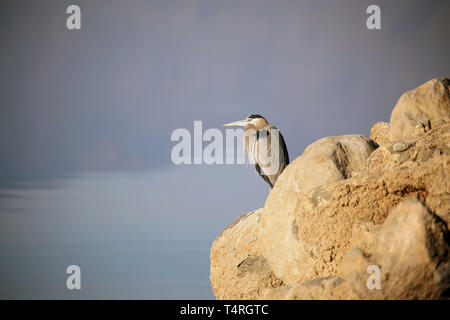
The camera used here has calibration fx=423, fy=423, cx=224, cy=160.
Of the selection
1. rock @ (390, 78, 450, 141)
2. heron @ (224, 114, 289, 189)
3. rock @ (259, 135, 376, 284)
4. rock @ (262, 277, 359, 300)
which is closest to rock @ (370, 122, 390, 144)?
rock @ (259, 135, 376, 284)

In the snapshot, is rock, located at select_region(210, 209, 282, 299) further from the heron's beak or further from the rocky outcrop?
the heron's beak

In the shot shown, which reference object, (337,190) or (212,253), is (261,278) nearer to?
(212,253)

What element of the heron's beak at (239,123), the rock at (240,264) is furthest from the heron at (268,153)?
the rock at (240,264)

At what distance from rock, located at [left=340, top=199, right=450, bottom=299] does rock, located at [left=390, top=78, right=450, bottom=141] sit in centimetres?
339

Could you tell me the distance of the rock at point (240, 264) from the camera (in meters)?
8.37

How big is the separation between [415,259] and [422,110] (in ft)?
13.5

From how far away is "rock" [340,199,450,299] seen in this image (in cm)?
431

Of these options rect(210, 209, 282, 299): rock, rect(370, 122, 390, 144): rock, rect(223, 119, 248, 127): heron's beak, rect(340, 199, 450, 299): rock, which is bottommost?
rect(210, 209, 282, 299): rock

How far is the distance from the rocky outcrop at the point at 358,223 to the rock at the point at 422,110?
17 millimetres

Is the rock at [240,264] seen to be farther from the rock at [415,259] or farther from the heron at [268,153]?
the rock at [415,259]

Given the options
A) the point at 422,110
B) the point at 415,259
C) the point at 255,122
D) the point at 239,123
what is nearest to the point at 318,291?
the point at 415,259

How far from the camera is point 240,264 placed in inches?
354
